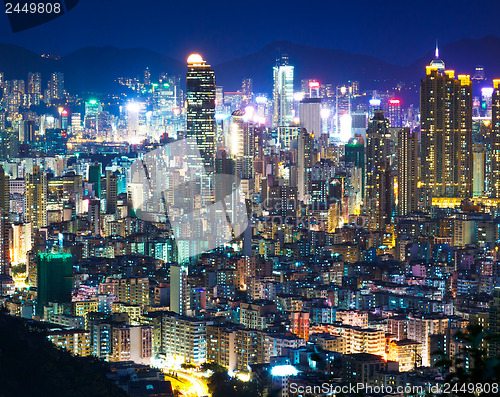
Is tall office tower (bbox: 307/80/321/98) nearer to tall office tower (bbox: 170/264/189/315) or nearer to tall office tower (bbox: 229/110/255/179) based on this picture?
tall office tower (bbox: 229/110/255/179)

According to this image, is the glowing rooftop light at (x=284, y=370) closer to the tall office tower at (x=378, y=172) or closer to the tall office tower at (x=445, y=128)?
the tall office tower at (x=378, y=172)

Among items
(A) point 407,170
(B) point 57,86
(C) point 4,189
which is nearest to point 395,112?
(A) point 407,170

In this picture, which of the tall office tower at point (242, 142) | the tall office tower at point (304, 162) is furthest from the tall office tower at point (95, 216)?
the tall office tower at point (242, 142)

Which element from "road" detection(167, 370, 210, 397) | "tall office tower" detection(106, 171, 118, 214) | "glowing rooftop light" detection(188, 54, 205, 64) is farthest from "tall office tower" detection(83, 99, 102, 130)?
"road" detection(167, 370, 210, 397)

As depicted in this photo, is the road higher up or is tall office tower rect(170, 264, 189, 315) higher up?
tall office tower rect(170, 264, 189, 315)

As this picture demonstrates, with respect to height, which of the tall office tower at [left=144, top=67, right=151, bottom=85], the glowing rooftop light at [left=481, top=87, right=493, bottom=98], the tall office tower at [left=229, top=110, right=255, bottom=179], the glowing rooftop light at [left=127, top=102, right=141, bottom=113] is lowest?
the tall office tower at [left=229, top=110, right=255, bottom=179]

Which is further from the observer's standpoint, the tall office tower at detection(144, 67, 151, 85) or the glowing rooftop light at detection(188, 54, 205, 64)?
the tall office tower at detection(144, 67, 151, 85)
